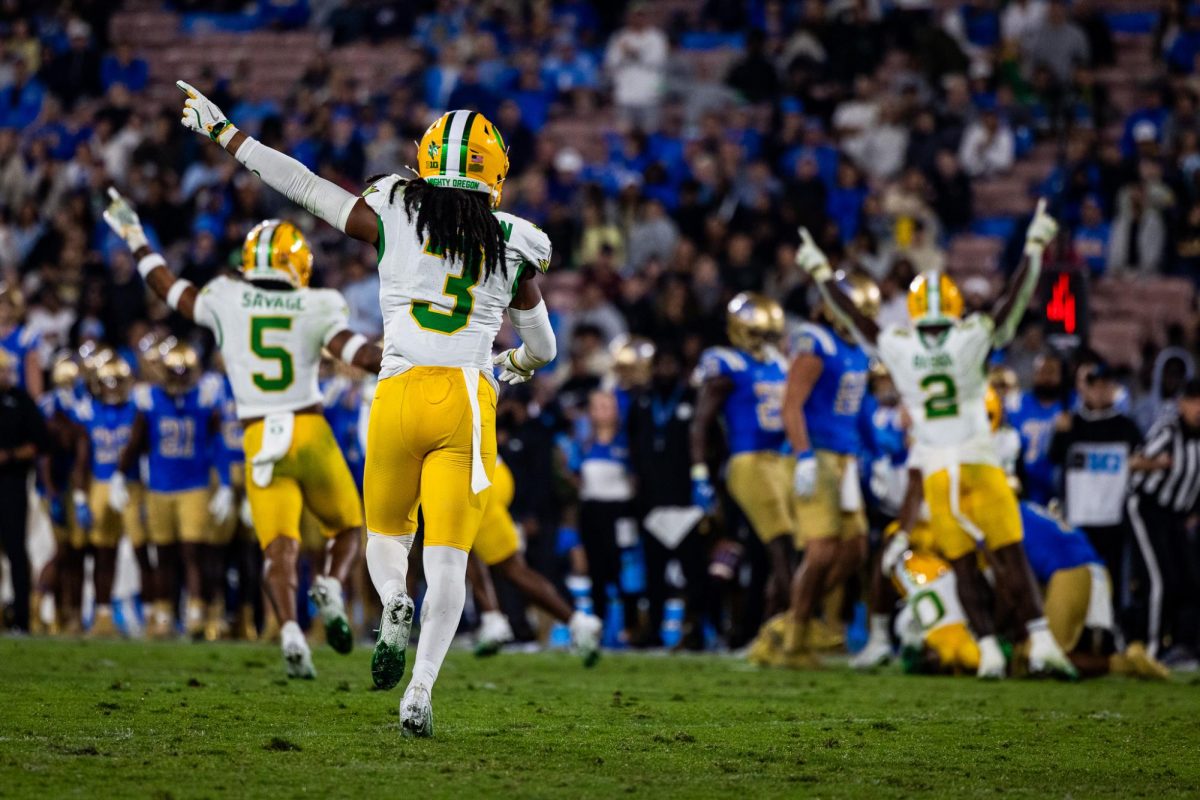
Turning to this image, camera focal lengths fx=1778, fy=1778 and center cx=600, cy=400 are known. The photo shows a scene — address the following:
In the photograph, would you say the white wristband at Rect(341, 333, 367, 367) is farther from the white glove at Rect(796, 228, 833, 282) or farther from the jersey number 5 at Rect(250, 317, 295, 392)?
the white glove at Rect(796, 228, 833, 282)

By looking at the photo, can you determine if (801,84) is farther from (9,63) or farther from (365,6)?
(9,63)

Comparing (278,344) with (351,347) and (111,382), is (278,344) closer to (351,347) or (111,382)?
(351,347)

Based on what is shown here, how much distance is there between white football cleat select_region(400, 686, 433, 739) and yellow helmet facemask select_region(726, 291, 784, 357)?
6.44 m

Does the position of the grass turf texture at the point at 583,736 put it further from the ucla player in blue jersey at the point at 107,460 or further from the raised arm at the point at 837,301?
the ucla player in blue jersey at the point at 107,460

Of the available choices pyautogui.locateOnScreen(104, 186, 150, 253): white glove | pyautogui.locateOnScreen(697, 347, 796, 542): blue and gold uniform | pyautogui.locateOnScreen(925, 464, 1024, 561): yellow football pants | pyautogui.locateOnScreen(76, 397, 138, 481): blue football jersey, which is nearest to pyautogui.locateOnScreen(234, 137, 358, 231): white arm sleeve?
pyautogui.locateOnScreen(104, 186, 150, 253): white glove

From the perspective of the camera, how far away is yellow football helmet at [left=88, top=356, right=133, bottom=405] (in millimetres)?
14672

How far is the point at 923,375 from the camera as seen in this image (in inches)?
408

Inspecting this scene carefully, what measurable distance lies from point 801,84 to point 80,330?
7898mm

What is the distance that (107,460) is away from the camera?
14.7 meters

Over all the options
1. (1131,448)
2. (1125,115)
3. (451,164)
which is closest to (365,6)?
(1125,115)

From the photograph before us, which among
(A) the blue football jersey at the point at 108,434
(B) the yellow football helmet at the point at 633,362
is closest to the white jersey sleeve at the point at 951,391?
(B) the yellow football helmet at the point at 633,362

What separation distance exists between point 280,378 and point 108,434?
18.2ft

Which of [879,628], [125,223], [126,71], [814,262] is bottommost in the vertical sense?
[879,628]

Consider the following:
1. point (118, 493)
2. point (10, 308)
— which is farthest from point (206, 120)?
point (10, 308)
